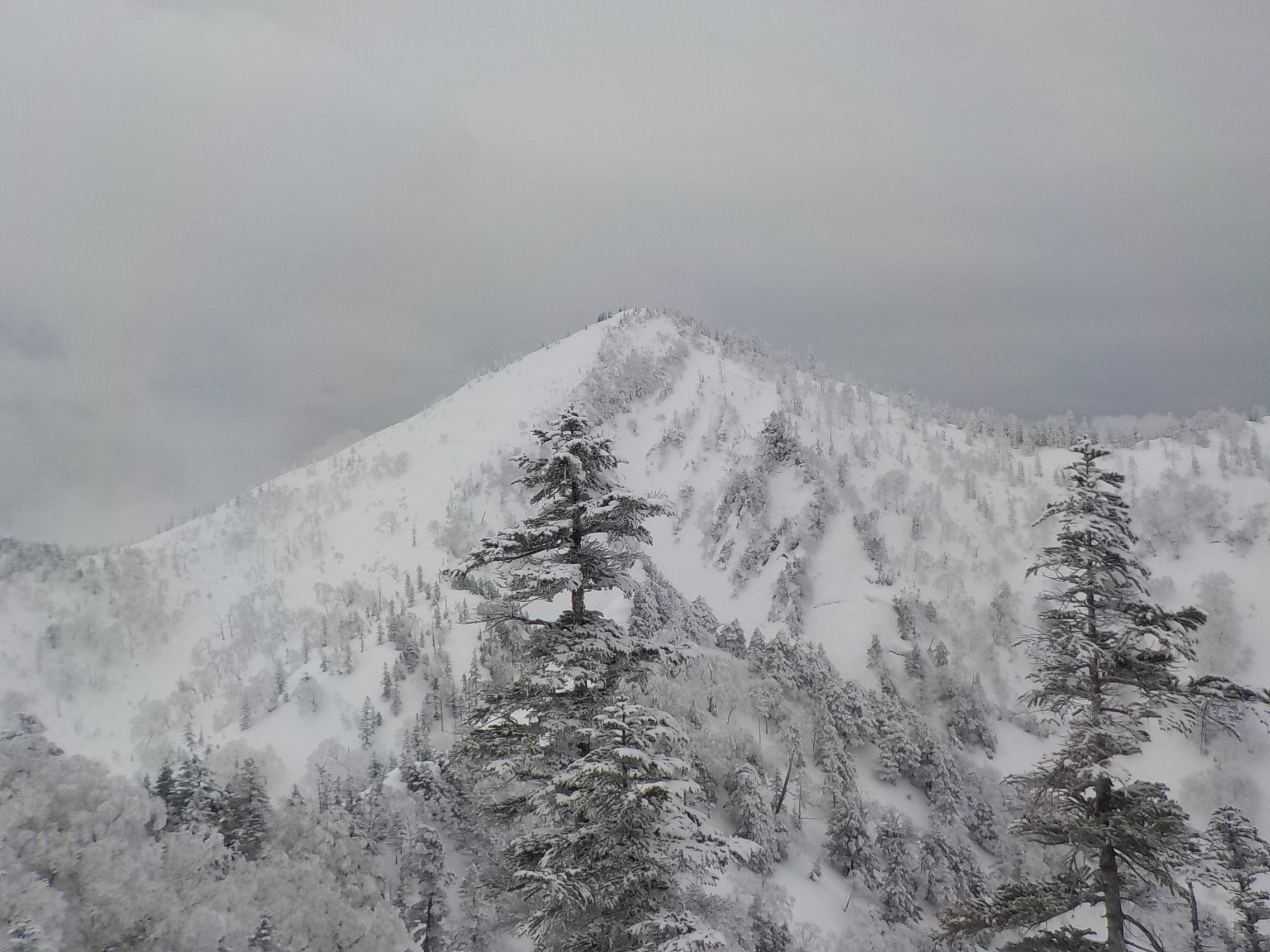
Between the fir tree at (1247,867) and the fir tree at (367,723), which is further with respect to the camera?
the fir tree at (367,723)

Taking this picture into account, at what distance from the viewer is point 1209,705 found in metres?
10.2

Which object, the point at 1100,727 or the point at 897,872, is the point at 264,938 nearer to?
the point at 1100,727

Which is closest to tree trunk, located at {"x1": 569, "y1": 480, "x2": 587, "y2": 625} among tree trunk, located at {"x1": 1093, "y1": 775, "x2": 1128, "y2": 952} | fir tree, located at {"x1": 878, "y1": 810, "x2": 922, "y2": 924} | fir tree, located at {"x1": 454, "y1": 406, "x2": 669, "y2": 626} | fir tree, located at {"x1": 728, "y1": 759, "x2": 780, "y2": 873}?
fir tree, located at {"x1": 454, "y1": 406, "x2": 669, "y2": 626}

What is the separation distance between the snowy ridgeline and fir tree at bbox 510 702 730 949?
0.06 metres

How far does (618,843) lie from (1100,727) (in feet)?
24.7

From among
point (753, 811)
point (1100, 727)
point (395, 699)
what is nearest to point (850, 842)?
point (753, 811)

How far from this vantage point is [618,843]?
9.80m

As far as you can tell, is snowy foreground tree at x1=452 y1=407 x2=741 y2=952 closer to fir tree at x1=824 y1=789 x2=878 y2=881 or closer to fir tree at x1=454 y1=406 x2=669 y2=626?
fir tree at x1=454 y1=406 x2=669 y2=626

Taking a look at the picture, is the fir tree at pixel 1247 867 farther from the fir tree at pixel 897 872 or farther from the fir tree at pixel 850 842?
the fir tree at pixel 850 842

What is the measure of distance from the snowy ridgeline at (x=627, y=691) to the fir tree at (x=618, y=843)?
57mm

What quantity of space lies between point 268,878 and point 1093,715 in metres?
35.7

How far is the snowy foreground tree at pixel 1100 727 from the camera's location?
400 inches

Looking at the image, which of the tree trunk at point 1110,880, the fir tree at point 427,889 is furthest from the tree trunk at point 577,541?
the fir tree at point 427,889

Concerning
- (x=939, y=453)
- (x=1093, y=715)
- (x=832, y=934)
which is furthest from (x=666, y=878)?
(x=939, y=453)
